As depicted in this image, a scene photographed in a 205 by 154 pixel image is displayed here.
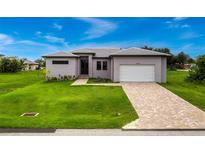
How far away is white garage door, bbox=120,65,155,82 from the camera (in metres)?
25.6

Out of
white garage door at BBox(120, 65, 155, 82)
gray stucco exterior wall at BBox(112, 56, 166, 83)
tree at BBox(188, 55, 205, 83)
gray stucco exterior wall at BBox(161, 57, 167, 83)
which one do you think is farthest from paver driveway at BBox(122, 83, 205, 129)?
tree at BBox(188, 55, 205, 83)

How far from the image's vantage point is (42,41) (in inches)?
1357

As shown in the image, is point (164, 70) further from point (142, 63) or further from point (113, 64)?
point (113, 64)

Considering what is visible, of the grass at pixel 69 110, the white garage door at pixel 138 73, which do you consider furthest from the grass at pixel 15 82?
the white garage door at pixel 138 73

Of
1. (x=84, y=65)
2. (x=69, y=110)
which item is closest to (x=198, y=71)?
(x=84, y=65)

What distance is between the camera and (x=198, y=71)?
31.0 m

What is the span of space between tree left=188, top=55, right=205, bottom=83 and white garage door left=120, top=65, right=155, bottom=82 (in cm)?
781

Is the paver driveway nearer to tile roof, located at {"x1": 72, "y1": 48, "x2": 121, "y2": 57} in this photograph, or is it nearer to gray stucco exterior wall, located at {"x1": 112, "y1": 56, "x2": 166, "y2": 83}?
gray stucco exterior wall, located at {"x1": 112, "y1": 56, "x2": 166, "y2": 83}

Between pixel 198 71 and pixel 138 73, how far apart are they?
925cm

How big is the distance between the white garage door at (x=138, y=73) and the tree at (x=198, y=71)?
7.81 m

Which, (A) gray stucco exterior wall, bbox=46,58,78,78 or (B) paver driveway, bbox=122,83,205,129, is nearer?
(B) paver driveway, bbox=122,83,205,129
